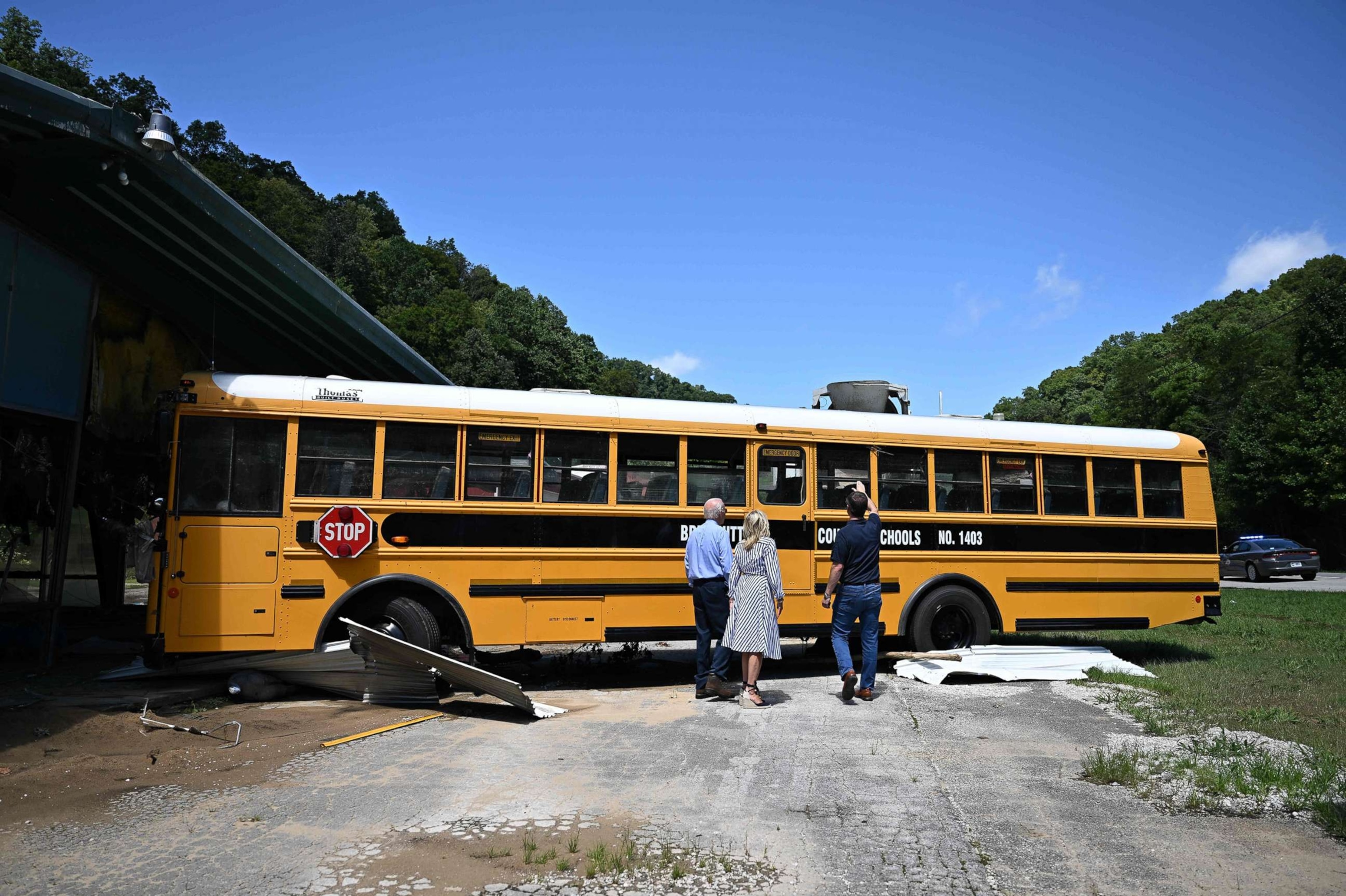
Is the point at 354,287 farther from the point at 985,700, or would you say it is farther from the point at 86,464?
the point at 985,700

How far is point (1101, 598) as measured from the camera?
10188 millimetres

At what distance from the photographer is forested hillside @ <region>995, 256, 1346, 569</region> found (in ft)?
120

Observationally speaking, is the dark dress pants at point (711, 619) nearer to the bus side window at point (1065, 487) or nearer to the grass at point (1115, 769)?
the grass at point (1115, 769)

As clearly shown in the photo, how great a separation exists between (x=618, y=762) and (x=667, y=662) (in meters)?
4.70

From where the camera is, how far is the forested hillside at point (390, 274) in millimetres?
67188

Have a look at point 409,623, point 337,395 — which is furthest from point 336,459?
point 409,623

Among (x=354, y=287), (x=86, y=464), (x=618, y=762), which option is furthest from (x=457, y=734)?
(x=354, y=287)

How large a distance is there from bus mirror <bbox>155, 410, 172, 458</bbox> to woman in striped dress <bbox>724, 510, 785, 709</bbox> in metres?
5.09

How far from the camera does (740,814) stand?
495cm

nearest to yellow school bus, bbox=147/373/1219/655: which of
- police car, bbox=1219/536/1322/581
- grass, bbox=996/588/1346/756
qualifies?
grass, bbox=996/588/1346/756

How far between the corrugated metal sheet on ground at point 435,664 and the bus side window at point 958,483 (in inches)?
189

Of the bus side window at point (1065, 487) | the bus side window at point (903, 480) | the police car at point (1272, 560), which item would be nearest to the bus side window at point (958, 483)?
the bus side window at point (903, 480)

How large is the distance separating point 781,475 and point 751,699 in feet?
8.15

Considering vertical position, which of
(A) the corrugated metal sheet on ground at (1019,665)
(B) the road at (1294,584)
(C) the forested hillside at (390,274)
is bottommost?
(A) the corrugated metal sheet on ground at (1019,665)
